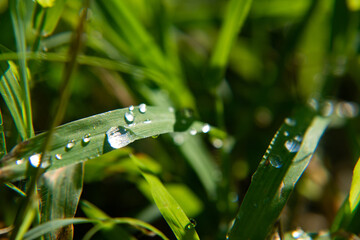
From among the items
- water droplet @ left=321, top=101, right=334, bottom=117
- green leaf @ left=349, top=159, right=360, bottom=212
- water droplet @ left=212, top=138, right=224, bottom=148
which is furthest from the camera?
water droplet @ left=212, top=138, right=224, bottom=148

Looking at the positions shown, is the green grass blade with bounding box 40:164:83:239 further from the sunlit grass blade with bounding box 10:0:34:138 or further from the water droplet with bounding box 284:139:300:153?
the water droplet with bounding box 284:139:300:153

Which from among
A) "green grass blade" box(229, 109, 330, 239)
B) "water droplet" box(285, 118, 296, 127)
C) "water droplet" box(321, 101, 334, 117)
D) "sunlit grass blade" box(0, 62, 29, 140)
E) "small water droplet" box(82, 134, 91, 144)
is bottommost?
"green grass blade" box(229, 109, 330, 239)

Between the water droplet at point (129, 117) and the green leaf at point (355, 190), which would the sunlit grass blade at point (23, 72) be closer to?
the water droplet at point (129, 117)

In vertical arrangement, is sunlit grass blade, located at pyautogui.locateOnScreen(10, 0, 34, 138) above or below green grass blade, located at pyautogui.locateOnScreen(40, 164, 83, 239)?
above

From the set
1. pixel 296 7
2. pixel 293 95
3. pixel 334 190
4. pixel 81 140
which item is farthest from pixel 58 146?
pixel 296 7

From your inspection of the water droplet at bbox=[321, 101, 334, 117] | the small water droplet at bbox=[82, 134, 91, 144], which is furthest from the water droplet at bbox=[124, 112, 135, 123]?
the water droplet at bbox=[321, 101, 334, 117]

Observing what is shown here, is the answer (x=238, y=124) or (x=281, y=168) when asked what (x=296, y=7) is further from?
(x=281, y=168)

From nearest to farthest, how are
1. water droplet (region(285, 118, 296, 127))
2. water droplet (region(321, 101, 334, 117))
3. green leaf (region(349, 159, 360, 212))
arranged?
green leaf (region(349, 159, 360, 212)) → water droplet (region(285, 118, 296, 127)) → water droplet (region(321, 101, 334, 117))
